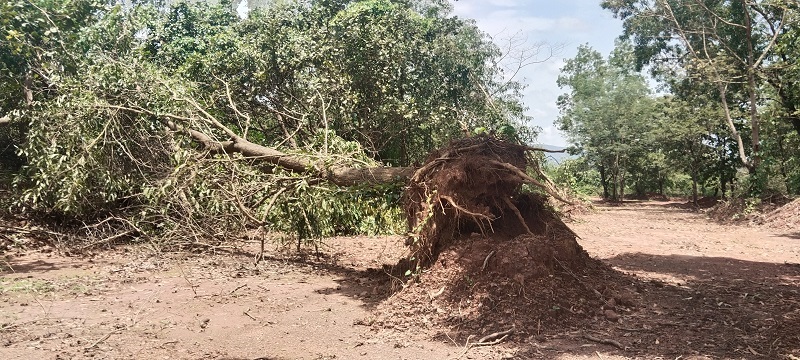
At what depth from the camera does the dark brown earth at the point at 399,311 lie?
4223 millimetres

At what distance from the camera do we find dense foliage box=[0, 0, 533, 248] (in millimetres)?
7309

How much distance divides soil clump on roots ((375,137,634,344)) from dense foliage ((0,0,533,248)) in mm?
948

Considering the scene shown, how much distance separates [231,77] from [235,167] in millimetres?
4581

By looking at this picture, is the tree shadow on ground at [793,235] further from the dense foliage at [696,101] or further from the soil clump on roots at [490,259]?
the soil clump on roots at [490,259]

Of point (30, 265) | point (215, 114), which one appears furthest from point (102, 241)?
point (215, 114)

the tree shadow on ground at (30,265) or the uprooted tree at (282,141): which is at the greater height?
the uprooted tree at (282,141)

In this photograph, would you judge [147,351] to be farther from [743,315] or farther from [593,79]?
[593,79]

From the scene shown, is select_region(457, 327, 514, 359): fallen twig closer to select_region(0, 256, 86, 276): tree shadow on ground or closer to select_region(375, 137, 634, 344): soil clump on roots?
select_region(375, 137, 634, 344): soil clump on roots

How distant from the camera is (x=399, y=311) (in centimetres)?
498

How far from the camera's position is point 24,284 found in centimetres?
600

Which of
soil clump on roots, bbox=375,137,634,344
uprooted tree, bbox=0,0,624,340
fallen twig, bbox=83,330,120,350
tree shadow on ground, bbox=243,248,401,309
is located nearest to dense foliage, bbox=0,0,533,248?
uprooted tree, bbox=0,0,624,340

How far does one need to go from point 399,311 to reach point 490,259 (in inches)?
37.7

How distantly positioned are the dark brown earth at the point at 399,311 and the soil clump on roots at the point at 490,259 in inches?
0.7

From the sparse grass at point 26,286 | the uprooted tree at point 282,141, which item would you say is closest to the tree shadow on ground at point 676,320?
the uprooted tree at point 282,141
